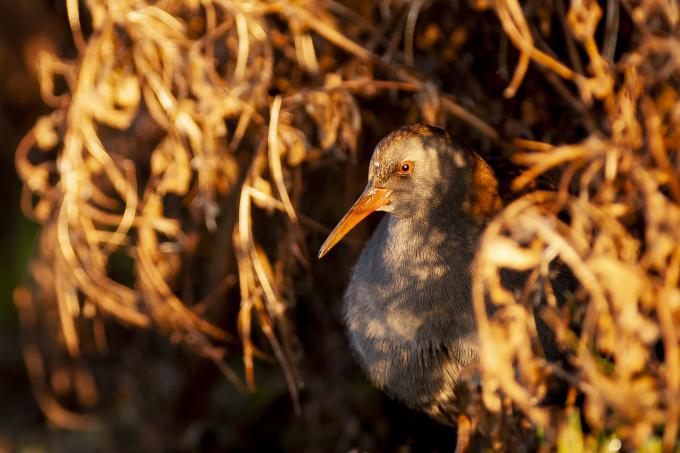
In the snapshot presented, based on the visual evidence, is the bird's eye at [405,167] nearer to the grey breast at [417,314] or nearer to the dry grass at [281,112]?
the grey breast at [417,314]

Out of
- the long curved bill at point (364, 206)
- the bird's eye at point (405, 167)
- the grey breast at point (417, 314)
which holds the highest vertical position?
the bird's eye at point (405, 167)

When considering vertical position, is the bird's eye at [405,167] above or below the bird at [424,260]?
above

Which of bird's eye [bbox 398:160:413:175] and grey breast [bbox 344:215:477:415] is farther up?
bird's eye [bbox 398:160:413:175]

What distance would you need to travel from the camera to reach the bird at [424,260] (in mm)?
2621

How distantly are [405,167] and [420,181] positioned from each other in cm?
6

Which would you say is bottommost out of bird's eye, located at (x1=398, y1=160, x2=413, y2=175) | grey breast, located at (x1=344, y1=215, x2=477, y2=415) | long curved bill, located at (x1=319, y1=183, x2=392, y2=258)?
grey breast, located at (x1=344, y1=215, x2=477, y2=415)

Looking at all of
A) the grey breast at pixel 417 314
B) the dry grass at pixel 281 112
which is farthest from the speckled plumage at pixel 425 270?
the dry grass at pixel 281 112

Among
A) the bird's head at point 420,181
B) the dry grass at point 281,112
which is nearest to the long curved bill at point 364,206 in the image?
the bird's head at point 420,181

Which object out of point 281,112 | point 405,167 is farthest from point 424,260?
point 281,112

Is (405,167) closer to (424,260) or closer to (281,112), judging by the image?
(424,260)

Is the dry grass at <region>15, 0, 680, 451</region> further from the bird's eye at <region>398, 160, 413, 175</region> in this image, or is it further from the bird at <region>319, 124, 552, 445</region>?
the bird's eye at <region>398, 160, 413, 175</region>

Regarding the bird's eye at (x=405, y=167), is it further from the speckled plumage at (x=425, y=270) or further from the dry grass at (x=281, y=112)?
the dry grass at (x=281, y=112)

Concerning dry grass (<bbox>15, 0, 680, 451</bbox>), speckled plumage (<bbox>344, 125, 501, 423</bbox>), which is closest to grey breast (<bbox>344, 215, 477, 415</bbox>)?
speckled plumage (<bbox>344, 125, 501, 423</bbox>)

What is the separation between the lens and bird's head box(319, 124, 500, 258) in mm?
2648
